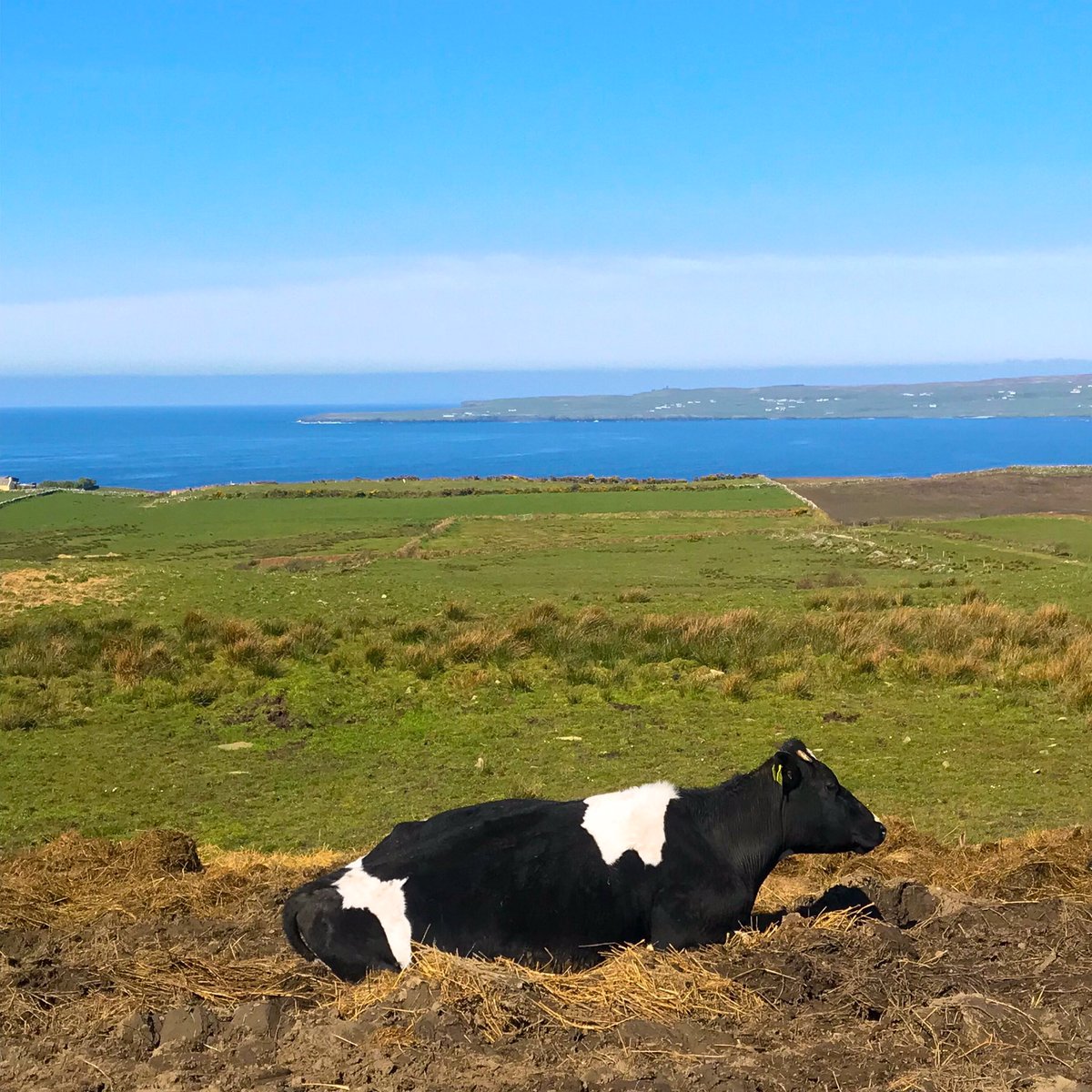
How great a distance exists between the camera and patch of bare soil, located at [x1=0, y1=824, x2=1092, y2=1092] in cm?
518

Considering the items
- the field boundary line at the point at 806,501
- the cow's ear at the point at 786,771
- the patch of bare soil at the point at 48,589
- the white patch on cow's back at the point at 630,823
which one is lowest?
the field boundary line at the point at 806,501

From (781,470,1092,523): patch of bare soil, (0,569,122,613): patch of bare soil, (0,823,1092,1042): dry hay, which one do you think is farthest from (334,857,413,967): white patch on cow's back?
(781,470,1092,523): patch of bare soil

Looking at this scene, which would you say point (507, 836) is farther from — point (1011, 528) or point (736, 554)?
point (1011, 528)

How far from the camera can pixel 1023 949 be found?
6672 mm

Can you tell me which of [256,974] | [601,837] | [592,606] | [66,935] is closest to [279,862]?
[66,935]

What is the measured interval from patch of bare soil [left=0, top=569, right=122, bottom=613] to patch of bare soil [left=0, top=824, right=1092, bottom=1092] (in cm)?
1734

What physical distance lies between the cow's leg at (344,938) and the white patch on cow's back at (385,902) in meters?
0.03

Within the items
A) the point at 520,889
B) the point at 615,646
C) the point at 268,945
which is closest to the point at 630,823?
the point at 520,889

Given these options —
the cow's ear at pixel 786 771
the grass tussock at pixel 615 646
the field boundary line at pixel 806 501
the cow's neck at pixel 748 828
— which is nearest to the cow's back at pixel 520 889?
the cow's neck at pixel 748 828

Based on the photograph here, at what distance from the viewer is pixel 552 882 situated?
6.84 m

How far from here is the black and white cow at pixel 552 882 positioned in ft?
21.9

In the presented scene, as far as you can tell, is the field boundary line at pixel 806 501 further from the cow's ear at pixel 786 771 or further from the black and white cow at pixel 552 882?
the black and white cow at pixel 552 882

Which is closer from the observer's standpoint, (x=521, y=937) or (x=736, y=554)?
(x=521, y=937)

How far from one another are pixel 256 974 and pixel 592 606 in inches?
620
